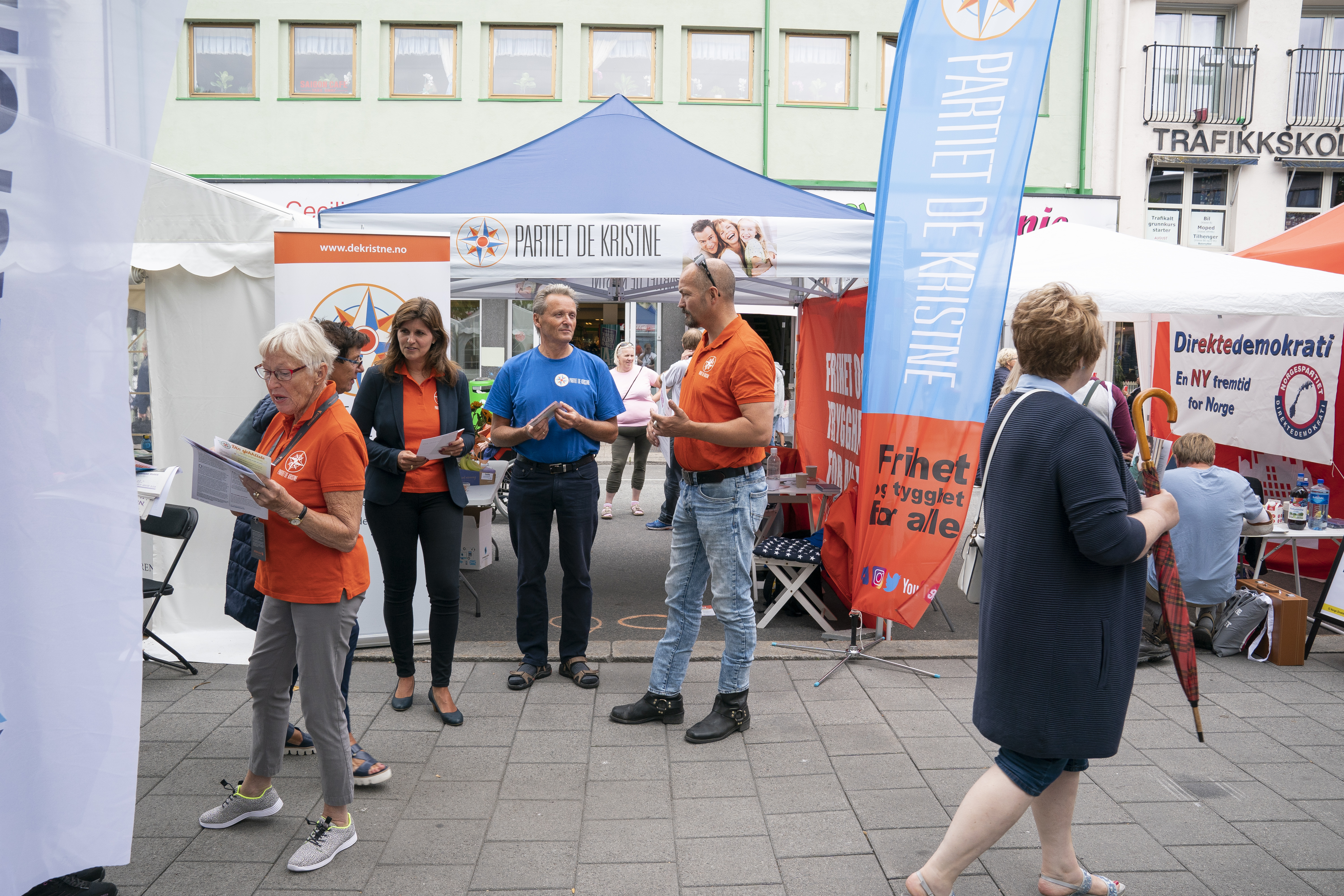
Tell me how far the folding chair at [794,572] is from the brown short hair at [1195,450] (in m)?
2.27

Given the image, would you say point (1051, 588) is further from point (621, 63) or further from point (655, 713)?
point (621, 63)

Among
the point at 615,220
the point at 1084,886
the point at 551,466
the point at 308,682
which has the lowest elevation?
the point at 1084,886

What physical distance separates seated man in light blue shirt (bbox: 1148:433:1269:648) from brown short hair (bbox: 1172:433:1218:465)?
4 centimetres

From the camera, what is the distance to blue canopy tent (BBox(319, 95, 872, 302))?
5445 millimetres

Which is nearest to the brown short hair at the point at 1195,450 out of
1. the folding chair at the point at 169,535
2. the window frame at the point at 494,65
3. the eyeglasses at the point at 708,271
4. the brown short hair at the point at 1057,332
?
the eyeglasses at the point at 708,271

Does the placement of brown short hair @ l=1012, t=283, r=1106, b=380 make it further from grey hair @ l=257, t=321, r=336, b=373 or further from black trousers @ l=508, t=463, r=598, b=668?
black trousers @ l=508, t=463, r=598, b=668

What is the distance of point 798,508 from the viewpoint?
6.99 m

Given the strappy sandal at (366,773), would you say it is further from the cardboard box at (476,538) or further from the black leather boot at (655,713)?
the cardboard box at (476,538)

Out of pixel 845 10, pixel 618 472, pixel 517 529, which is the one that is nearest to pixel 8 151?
pixel 517 529

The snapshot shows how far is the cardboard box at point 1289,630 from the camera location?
515cm

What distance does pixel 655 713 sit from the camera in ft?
13.6

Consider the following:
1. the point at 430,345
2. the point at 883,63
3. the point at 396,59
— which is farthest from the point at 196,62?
the point at 430,345

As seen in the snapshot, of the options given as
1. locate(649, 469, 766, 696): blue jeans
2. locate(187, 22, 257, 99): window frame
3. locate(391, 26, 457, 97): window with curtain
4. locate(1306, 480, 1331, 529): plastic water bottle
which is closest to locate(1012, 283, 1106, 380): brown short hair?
locate(649, 469, 766, 696): blue jeans

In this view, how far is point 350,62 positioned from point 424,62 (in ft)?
4.23
